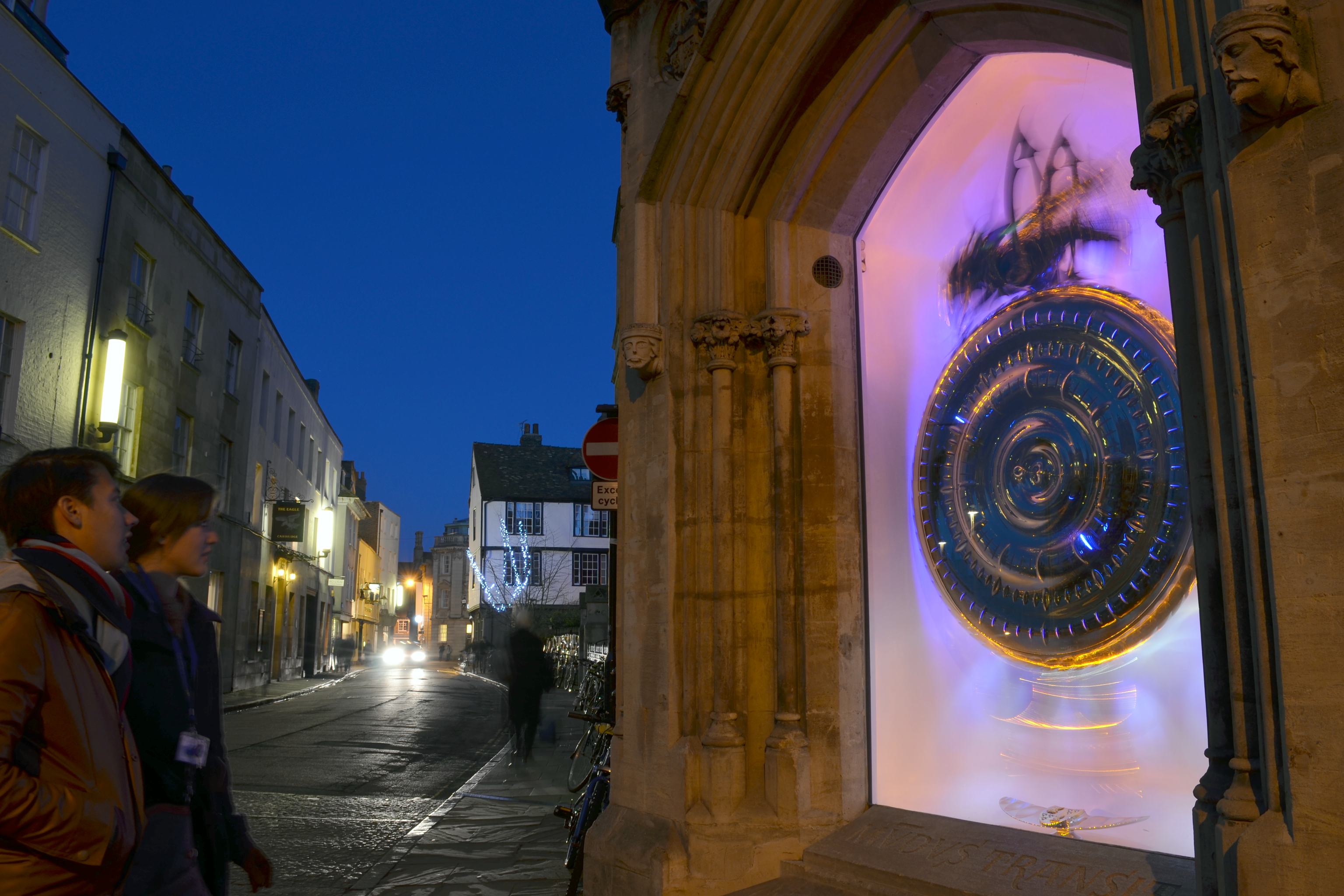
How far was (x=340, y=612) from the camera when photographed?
43.0 metres

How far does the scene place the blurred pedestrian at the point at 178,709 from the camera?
2.26 meters

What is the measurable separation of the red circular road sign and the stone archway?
3.59 ft

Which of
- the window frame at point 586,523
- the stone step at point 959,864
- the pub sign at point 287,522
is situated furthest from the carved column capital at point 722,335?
the window frame at point 586,523

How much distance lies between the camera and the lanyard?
238 centimetres

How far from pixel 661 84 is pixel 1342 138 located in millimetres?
3940

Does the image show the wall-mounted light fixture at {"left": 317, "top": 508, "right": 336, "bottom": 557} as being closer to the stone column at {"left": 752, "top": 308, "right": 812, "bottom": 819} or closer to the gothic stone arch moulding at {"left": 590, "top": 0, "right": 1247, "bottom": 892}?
the gothic stone arch moulding at {"left": 590, "top": 0, "right": 1247, "bottom": 892}

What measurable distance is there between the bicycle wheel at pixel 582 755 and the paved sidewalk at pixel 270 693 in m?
8.11

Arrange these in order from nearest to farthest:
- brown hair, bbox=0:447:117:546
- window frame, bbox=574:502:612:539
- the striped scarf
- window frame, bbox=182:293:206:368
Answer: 1. the striped scarf
2. brown hair, bbox=0:447:117:546
3. window frame, bbox=182:293:206:368
4. window frame, bbox=574:502:612:539

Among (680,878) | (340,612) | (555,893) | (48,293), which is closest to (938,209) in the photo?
(680,878)

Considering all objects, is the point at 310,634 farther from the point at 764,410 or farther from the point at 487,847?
the point at 764,410

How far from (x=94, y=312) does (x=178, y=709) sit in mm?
15998

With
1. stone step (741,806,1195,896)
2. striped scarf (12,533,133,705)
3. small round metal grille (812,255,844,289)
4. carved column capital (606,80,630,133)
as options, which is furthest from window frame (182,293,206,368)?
striped scarf (12,533,133,705)

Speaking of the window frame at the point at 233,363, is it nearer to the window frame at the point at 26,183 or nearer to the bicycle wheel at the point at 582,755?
the window frame at the point at 26,183

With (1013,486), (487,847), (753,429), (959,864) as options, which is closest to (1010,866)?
(959,864)
